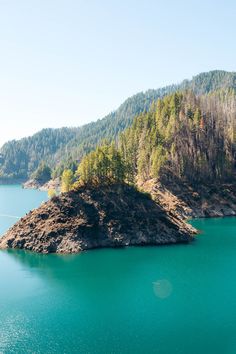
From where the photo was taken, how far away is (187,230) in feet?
449

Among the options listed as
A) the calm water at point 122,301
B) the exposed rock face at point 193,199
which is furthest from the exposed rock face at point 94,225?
the exposed rock face at point 193,199

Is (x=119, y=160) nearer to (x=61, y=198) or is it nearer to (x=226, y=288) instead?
(x=61, y=198)

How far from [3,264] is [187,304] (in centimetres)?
5752

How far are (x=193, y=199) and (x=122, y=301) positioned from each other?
11517 cm

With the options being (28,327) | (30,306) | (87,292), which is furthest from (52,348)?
(87,292)

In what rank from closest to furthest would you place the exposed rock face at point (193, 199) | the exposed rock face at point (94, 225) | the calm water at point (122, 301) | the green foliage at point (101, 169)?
the calm water at point (122, 301) < the exposed rock face at point (94, 225) < the green foliage at point (101, 169) < the exposed rock face at point (193, 199)

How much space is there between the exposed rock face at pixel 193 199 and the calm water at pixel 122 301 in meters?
53.4

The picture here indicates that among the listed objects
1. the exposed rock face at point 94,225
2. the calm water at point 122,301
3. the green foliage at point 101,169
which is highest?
the green foliage at point 101,169

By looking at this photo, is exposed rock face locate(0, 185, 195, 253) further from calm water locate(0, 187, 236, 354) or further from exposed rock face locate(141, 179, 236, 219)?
exposed rock face locate(141, 179, 236, 219)

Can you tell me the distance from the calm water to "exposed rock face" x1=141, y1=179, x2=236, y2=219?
53.4 metres

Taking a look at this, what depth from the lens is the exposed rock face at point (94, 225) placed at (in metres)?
123

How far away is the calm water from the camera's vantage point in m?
63.6

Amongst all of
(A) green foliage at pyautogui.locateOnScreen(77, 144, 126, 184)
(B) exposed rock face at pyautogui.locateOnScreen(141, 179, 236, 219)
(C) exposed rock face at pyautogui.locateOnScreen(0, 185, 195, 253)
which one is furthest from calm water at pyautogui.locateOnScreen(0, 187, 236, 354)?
(B) exposed rock face at pyautogui.locateOnScreen(141, 179, 236, 219)

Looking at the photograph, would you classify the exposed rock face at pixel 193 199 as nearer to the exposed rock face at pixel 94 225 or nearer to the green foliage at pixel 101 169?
the green foliage at pixel 101 169
